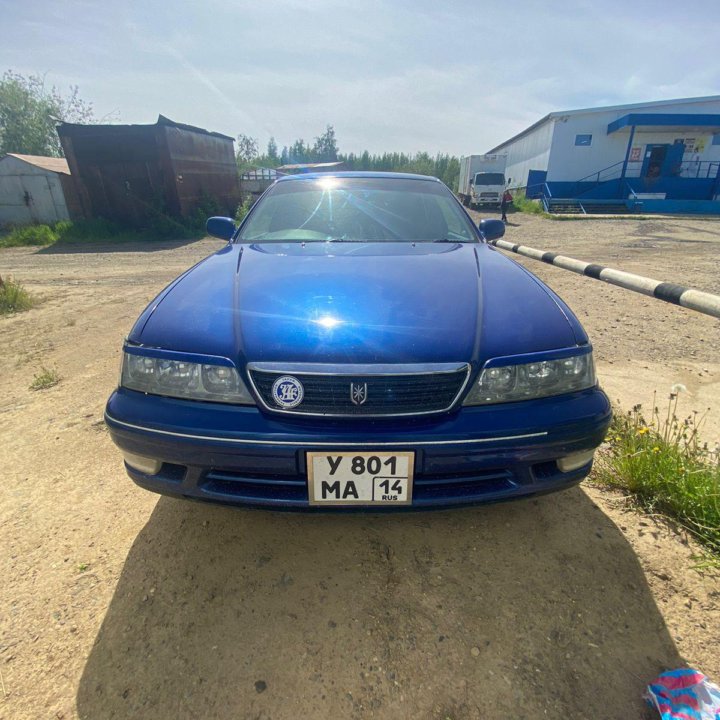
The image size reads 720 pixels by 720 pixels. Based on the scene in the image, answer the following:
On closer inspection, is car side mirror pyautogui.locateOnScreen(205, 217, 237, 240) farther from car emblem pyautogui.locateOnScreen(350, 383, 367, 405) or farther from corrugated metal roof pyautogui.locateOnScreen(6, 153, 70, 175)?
corrugated metal roof pyautogui.locateOnScreen(6, 153, 70, 175)

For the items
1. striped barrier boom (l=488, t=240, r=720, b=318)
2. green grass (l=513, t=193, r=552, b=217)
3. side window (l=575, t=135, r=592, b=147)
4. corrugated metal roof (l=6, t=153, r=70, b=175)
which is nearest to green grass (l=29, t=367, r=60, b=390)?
striped barrier boom (l=488, t=240, r=720, b=318)

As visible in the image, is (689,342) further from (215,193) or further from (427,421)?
(215,193)

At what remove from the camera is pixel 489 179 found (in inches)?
897

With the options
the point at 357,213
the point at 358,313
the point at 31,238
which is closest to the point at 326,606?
the point at 358,313

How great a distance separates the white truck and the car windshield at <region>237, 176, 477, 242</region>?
22142mm

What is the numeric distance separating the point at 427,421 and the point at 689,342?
382 cm

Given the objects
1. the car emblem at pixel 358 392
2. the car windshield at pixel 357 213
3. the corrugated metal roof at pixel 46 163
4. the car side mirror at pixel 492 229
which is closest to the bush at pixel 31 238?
the corrugated metal roof at pixel 46 163

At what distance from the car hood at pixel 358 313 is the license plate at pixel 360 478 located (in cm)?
31

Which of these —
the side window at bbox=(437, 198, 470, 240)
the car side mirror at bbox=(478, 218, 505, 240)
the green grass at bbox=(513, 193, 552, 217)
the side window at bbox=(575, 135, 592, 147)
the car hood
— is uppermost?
the side window at bbox=(575, 135, 592, 147)

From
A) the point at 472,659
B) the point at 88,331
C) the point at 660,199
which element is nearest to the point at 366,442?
the point at 472,659

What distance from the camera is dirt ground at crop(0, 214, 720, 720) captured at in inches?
48.0

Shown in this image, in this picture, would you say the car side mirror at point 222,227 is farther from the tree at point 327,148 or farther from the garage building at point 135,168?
the tree at point 327,148

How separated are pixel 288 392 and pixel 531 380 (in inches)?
32.7

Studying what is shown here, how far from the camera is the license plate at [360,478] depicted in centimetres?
133
